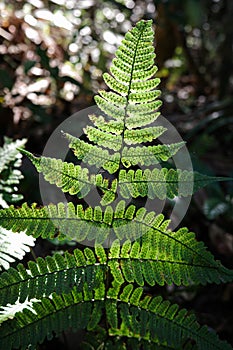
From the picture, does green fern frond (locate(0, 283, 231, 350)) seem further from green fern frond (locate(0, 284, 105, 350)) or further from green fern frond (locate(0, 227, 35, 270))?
green fern frond (locate(0, 227, 35, 270))

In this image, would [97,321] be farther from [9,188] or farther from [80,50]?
[80,50]

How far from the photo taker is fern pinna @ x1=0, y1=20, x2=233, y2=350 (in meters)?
1.03

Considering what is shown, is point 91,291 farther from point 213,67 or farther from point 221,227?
point 213,67

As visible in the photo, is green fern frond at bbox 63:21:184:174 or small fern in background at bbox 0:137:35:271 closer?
green fern frond at bbox 63:21:184:174

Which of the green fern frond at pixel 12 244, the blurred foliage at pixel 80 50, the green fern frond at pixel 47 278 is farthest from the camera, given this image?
the blurred foliage at pixel 80 50

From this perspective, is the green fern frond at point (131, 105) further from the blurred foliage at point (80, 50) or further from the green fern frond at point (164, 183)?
the blurred foliage at point (80, 50)

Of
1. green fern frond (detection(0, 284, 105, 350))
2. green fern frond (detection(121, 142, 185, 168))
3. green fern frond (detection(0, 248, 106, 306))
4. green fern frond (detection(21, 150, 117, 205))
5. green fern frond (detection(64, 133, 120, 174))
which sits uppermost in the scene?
green fern frond (detection(121, 142, 185, 168))

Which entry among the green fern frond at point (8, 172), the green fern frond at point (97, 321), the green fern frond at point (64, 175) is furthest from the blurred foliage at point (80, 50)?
the green fern frond at point (97, 321)

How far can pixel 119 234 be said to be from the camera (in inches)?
42.8

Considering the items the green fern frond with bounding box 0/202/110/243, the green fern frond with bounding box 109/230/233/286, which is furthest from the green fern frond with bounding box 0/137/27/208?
the green fern frond with bounding box 109/230/233/286

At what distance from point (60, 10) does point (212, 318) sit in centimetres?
254

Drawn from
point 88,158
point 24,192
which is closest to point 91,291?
point 88,158

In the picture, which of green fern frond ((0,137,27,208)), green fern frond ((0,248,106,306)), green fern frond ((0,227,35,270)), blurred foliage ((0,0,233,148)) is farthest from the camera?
blurred foliage ((0,0,233,148))

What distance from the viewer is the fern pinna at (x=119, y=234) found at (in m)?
1.03
